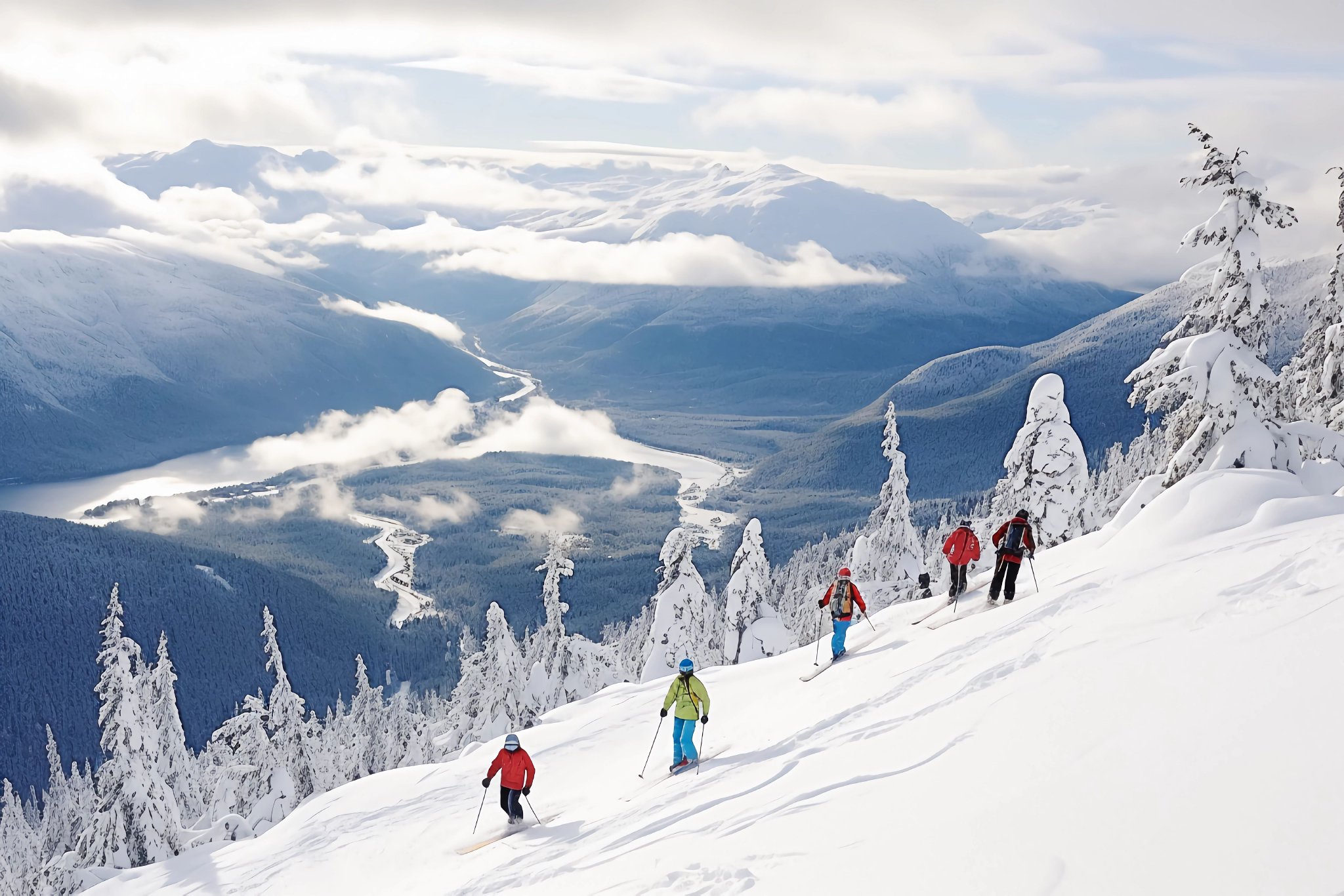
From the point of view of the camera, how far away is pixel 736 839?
33.8 ft

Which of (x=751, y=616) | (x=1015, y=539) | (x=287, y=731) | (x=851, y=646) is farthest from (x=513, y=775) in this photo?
(x=287, y=731)

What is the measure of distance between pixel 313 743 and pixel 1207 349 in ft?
169

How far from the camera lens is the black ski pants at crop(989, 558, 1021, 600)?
17.1 meters

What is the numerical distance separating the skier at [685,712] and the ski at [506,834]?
8.25ft

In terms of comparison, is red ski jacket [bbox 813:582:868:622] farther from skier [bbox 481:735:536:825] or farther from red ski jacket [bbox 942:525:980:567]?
skier [bbox 481:735:536:825]

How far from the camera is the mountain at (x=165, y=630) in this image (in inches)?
4053

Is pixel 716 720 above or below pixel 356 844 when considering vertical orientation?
above

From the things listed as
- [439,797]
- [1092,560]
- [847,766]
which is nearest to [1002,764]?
[847,766]

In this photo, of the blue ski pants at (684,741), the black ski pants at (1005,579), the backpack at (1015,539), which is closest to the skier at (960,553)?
the black ski pants at (1005,579)

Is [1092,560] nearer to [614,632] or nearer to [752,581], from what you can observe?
[752,581]

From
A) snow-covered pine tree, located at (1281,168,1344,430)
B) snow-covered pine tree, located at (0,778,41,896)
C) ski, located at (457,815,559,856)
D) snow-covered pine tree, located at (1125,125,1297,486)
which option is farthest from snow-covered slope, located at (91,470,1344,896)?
snow-covered pine tree, located at (0,778,41,896)

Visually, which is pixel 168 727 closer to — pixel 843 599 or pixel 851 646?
pixel 851 646

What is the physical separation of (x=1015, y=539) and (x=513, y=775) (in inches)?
415

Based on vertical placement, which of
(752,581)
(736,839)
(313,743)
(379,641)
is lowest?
(379,641)
